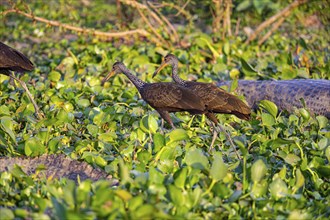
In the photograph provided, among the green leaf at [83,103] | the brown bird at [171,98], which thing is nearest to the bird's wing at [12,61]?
the green leaf at [83,103]

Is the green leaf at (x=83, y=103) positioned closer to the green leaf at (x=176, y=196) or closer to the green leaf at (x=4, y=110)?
the green leaf at (x=4, y=110)

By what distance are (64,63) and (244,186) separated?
17.1 feet

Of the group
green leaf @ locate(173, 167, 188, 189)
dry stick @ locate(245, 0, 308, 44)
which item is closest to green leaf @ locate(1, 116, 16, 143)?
green leaf @ locate(173, 167, 188, 189)

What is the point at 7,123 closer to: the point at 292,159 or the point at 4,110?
the point at 4,110

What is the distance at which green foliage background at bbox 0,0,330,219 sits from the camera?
5.00 m

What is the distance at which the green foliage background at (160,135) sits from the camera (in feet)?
16.4

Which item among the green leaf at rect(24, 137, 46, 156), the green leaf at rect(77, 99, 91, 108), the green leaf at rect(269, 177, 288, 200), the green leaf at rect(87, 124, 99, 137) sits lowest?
the green leaf at rect(77, 99, 91, 108)

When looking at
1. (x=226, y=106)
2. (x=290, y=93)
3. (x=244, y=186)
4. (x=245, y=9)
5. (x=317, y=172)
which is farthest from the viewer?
(x=245, y=9)

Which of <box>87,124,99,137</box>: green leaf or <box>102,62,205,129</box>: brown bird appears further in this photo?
<box>87,124,99,137</box>: green leaf

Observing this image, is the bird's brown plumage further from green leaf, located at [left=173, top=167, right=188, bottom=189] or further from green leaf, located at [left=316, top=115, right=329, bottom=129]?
green leaf, located at [left=173, top=167, right=188, bottom=189]

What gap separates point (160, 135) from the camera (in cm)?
622

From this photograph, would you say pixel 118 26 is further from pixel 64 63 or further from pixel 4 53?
pixel 4 53

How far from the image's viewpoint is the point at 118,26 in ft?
39.0

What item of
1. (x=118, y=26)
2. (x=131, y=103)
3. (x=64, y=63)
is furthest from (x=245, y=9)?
(x=131, y=103)
